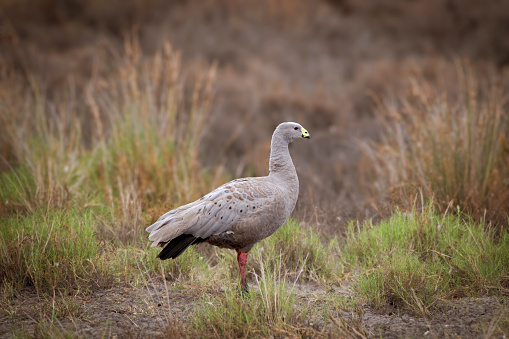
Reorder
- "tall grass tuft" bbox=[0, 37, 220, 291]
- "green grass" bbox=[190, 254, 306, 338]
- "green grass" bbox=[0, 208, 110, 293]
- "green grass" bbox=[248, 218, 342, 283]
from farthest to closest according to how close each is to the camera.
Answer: "green grass" bbox=[248, 218, 342, 283] < "tall grass tuft" bbox=[0, 37, 220, 291] < "green grass" bbox=[0, 208, 110, 293] < "green grass" bbox=[190, 254, 306, 338]

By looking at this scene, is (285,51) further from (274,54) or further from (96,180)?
(96,180)

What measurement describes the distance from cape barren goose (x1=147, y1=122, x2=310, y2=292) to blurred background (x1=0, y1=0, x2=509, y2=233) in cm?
549

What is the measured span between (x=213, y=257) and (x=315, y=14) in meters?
13.8

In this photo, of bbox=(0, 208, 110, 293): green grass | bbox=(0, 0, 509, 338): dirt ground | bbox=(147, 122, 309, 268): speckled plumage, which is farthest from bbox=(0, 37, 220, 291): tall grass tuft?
bbox=(0, 0, 509, 338): dirt ground

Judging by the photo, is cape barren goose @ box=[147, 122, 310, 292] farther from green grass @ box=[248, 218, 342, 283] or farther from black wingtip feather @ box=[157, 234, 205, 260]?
green grass @ box=[248, 218, 342, 283]

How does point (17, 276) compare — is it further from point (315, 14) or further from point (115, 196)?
point (315, 14)

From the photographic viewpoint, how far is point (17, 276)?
3896 millimetres

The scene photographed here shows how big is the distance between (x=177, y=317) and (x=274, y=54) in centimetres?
1317

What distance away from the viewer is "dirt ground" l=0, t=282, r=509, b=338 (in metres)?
3.33

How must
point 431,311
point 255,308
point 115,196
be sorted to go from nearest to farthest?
1. point 255,308
2. point 431,311
3. point 115,196

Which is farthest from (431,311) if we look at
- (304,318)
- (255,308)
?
(255,308)

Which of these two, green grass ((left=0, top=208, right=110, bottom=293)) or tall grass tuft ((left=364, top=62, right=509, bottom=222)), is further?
tall grass tuft ((left=364, top=62, right=509, bottom=222))

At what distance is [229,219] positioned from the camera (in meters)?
3.74

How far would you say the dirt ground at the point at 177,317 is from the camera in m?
3.33
